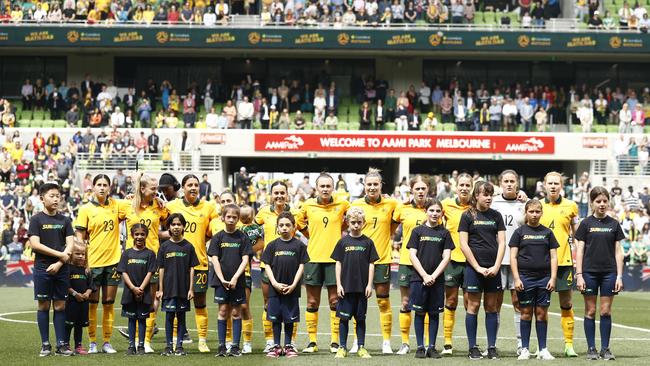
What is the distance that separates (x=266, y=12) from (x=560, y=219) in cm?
3005

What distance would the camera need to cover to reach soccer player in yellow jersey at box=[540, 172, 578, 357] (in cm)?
1388

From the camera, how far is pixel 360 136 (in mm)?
40844

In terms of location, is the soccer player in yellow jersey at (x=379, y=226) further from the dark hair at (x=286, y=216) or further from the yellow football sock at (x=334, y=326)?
the dark hair at (x=286, y=216)

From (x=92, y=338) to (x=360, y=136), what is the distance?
2700cm

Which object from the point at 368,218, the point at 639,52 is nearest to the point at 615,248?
the point at 368,218

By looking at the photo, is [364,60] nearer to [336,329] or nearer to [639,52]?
[639,52]

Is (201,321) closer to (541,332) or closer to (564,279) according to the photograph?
(541,332)

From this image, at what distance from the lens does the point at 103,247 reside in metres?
14.7

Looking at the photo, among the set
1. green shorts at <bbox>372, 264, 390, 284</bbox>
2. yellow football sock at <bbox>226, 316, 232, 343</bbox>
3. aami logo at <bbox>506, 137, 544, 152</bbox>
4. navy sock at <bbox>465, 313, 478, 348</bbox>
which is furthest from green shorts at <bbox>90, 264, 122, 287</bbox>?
aami logo at <bbox>506, 137, 544, 152</bbox>

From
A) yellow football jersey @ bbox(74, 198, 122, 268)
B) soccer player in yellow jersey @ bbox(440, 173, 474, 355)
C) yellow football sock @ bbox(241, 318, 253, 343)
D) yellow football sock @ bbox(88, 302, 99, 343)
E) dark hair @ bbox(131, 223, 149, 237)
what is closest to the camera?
soccer player in yellow jersey @ bbox(440, 173, 474, 355)

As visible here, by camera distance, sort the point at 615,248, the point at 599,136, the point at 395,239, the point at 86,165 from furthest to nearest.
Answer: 1. the point at 599,136
2. the point at 86,165
3. the point at 395,239
4. the point at 615,248

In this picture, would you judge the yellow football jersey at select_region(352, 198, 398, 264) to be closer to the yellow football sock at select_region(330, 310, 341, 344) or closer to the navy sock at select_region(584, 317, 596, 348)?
the yellow football sock at select_region(330, 310, 341, 344)

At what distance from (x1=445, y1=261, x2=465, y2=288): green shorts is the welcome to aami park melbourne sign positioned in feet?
94.7

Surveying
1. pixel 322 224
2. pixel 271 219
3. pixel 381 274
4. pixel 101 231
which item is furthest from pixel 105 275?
pixel 381 274
